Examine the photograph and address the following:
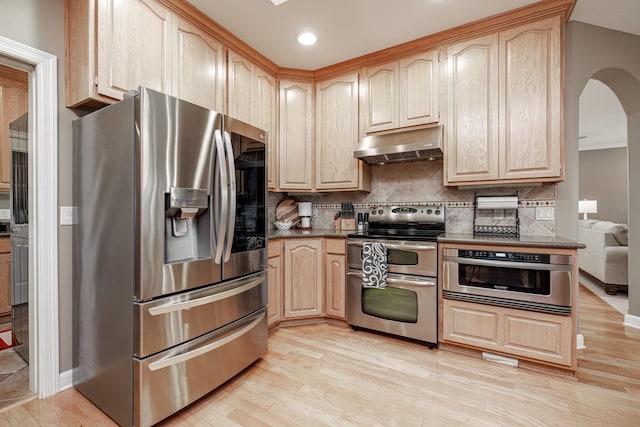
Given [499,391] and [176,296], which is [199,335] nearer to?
[176,296]

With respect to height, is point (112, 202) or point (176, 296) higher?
point (112, 202)

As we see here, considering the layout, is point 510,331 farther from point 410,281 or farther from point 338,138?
point 338,138

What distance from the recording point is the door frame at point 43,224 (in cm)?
175

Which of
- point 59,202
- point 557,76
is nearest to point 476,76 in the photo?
point 557,76

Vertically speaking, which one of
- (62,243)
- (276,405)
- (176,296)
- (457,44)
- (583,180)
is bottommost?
(276,405)

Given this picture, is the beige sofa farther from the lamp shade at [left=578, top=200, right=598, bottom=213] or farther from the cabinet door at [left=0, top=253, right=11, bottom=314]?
the cabinet door at [left=0, top=253, right=11, bottom=314]

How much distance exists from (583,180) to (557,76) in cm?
686

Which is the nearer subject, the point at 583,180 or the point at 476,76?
the point at 476,76

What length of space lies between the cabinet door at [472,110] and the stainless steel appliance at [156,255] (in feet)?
5.85

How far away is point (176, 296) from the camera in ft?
5.18

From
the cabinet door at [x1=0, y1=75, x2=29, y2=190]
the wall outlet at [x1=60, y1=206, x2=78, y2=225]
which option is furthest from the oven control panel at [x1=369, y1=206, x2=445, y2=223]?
the cabinet door at [x1=0, y1=75, x2=29, y2=190]

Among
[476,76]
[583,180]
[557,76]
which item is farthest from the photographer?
[583,180]

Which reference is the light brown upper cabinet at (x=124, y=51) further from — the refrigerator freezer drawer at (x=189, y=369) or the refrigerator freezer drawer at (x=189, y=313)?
the refrigerator freezer drawer at (x=189, y=369)

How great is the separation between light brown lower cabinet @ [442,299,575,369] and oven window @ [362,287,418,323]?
0.82ft
